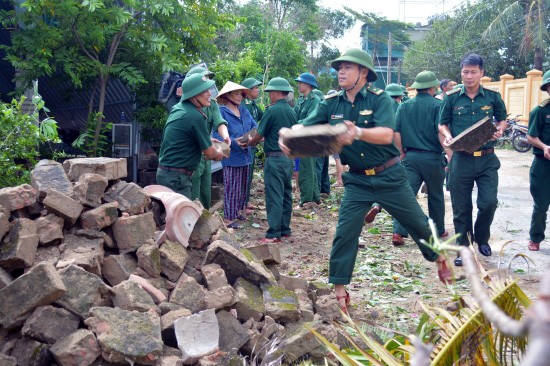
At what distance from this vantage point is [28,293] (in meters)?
4.01

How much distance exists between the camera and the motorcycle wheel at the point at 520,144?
74.5 feet

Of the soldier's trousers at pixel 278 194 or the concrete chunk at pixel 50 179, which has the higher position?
the concrete chunk at pixel 50 179

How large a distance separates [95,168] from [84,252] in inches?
37.2

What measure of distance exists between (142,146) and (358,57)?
7110 mm

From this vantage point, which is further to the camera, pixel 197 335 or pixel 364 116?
pixel 364 116

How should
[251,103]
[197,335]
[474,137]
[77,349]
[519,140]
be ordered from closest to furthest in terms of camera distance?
[77,349] < [197,335] < [474,137] < [251,103] < [519,140]

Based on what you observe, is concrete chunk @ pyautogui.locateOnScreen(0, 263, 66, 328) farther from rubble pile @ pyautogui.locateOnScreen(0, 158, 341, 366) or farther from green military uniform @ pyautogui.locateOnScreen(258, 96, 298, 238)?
green military uniform @ pyautogui.locateOnScreen(258, 96, 298, 238)

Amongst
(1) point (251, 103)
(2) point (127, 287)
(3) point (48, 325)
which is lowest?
(3) point (48, 325)

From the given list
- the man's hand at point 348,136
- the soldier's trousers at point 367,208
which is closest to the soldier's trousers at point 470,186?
the soldier's trousers at point 367,208

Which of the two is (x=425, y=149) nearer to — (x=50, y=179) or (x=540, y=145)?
(x=540, y=145)

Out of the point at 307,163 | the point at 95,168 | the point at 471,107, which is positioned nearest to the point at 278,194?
the point at 307,163

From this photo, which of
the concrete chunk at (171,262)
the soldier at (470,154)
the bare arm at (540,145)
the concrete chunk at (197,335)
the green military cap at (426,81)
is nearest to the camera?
the concrete chunk at (197,335)

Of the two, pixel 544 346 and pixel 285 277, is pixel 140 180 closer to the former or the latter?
pixel 285 277

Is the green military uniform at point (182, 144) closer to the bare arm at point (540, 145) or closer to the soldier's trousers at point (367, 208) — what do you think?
the soldier's trousers at point (367, 208)
